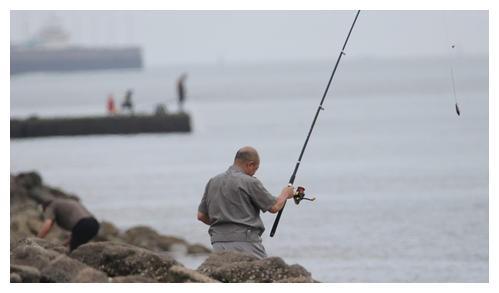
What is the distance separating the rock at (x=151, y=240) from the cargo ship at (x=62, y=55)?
27779 mm

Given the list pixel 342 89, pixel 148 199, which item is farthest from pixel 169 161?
pixel 342 89

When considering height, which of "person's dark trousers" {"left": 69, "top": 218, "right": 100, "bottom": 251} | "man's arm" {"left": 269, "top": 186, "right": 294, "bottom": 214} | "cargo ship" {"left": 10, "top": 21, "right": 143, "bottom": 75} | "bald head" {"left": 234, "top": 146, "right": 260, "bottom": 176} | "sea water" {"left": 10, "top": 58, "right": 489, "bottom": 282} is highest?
"cargo ship" {"left": 10, "top": 21, "right": 143, "bottom": 75}

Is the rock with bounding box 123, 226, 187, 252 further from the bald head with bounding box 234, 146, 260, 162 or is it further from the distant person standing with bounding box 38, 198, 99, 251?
the bald head with bounding box 234, 146, 260, 162

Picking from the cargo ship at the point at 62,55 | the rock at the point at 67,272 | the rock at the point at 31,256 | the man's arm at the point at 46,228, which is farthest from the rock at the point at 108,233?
the cargo ship at the point at 62,55

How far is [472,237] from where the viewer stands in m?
23.7

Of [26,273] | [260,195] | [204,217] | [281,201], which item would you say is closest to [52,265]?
[26,273]

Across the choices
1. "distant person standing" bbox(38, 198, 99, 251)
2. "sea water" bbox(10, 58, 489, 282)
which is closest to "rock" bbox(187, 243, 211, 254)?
"sea water" bbox(10, 58, 489, 282)

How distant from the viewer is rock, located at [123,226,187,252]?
71.7 ft

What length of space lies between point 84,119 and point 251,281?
40.4 m

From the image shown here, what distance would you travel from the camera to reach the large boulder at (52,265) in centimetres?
917

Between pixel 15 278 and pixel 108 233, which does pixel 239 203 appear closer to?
pixel 15 278

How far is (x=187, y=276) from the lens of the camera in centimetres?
927

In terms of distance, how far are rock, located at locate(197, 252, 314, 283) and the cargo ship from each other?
134ft

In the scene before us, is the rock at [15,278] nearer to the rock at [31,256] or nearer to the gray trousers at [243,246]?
the rock at [31,256]
